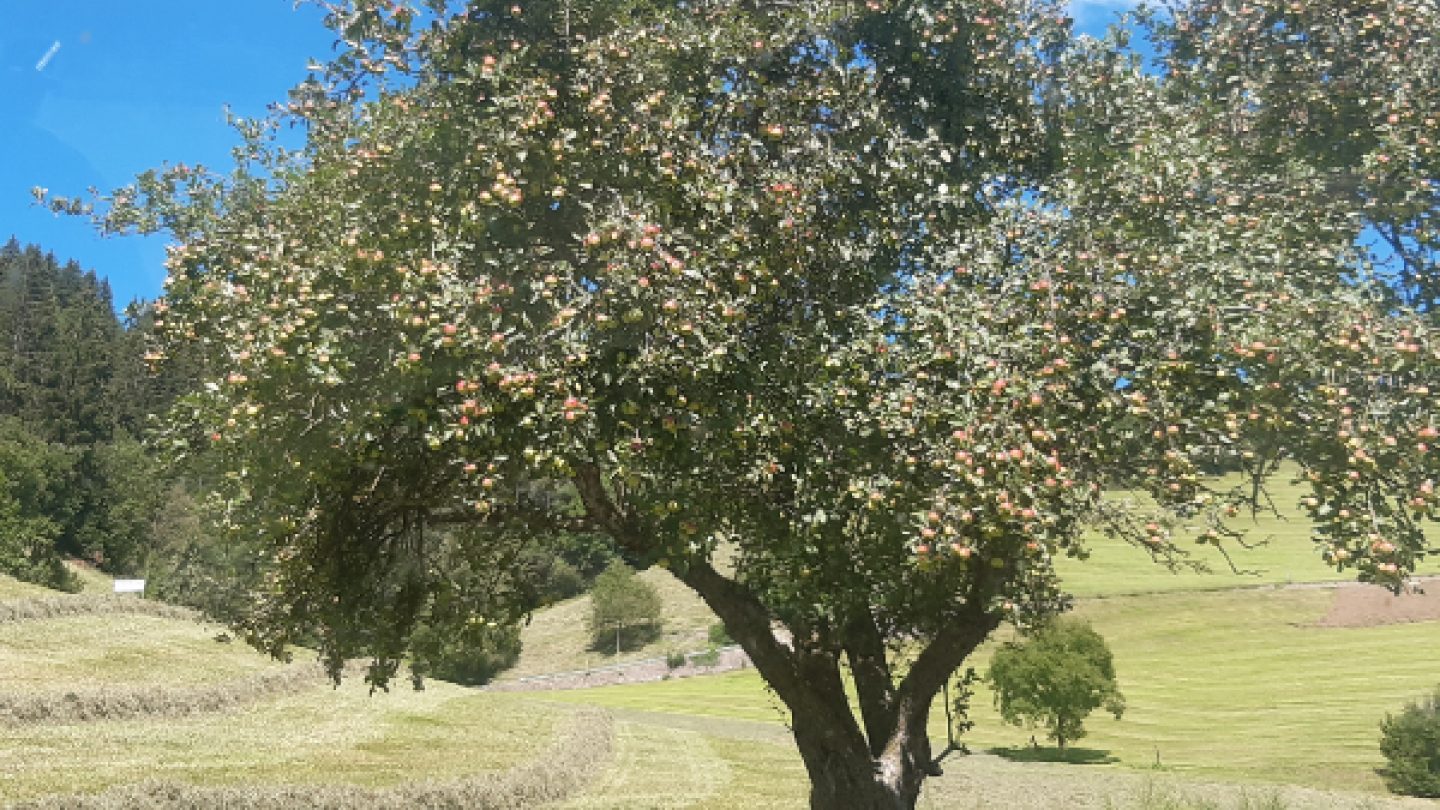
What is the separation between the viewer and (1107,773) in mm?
36469

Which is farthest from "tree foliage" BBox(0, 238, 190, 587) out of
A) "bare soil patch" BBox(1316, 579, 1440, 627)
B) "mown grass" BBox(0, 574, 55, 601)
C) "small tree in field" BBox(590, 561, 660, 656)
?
"bare soil patch" BBox(1316, 579, 1440, 627)

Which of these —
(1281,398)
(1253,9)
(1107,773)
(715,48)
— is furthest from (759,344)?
(1107,773)

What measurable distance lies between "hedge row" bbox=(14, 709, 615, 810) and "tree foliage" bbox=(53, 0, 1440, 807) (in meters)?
8.90

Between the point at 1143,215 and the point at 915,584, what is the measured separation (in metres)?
4.60

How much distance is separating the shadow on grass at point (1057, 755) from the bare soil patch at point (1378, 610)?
109 feet

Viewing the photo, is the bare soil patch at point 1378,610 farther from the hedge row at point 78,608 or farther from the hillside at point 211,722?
the hedge row at point 78,608

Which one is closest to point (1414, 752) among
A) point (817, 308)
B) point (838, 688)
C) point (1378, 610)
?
point (838, 688)

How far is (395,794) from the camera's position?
72.2 feet

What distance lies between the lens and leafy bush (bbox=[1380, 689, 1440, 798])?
104ft

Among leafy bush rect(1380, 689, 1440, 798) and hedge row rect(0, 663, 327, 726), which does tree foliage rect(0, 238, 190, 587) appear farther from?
leafy bush rect(1380, 689, 1440, 798)

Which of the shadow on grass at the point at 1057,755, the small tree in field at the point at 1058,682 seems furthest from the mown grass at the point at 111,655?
the shadow on grass at the point at 1057,755

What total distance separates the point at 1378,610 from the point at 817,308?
75.8m

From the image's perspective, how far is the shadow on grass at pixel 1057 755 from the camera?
139ft

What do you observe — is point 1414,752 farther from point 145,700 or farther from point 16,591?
point 16,591
